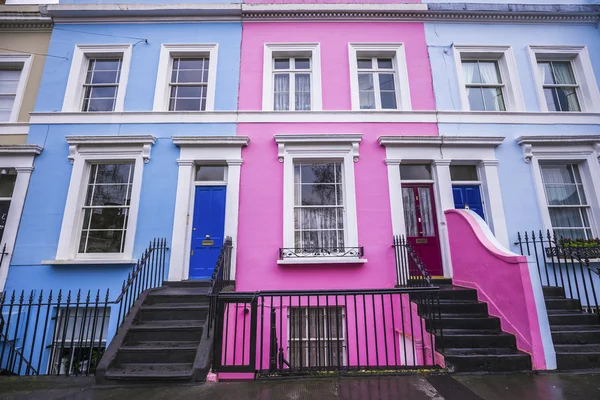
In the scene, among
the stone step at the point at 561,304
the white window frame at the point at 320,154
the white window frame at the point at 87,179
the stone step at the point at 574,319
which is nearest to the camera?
the stone step at the point at 574,319

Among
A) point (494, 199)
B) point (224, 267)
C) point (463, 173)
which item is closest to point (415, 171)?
point (463, 173)

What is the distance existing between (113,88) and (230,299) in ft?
24.1

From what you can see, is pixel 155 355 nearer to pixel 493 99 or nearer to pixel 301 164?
pixel 301 164

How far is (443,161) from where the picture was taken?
24.7ft

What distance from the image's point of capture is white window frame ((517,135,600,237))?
742 centimetres

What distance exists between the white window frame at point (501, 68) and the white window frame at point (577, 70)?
0.55 meters

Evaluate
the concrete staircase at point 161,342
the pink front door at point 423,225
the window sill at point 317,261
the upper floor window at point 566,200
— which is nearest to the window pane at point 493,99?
the upper floor window at point 566,200

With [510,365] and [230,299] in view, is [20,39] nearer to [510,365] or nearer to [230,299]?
[230,299]

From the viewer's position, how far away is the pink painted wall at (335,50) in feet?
26.3

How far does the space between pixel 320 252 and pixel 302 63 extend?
18.2 ft

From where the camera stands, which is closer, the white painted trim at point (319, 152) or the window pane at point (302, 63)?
the white painted trim at point (319, 152)

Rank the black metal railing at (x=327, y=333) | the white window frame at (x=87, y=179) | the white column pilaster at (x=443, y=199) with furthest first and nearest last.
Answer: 1. the white column pilaster at (x=443, y=199)
2. the white window frame at (x=87, y=179)
3. the black metal railing at (x=327, y=333)

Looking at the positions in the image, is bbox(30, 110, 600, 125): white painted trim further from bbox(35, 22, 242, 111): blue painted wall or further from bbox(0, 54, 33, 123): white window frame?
bbox(0, 54, 33, 123): white window frame

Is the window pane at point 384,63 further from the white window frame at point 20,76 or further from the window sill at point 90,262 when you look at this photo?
the white window frame at point 20,76
